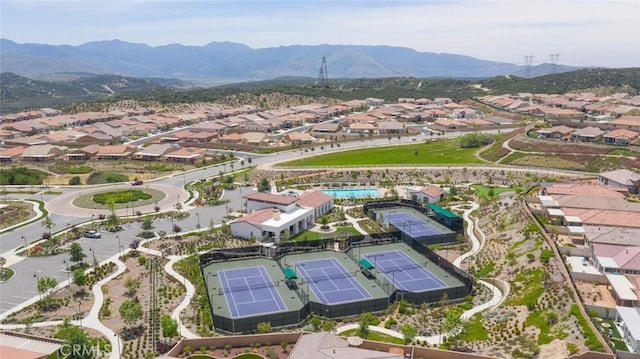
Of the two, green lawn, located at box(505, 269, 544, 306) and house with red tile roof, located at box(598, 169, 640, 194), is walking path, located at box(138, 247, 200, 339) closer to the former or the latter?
green lawn, located at box(505, 269, 544, 306)

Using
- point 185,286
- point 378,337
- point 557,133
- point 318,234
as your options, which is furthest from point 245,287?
point 557,133

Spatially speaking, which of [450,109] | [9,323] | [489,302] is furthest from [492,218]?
[450,109]

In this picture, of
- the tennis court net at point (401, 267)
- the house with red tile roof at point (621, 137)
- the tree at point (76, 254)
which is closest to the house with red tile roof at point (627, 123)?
the house with red tile roof at point (621, 137)

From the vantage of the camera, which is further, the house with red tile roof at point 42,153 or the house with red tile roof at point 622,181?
the house with red tile roof at point 42,153

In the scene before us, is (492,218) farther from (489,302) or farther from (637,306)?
(637,306)

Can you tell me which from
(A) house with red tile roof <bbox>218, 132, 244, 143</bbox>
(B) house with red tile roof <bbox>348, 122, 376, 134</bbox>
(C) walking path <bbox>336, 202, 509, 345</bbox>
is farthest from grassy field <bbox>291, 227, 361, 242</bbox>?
(B) house with red tile roof <bbox>348, 122, 376, 134</bbox>

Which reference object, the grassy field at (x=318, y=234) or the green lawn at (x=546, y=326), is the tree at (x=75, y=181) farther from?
the green lawn at (x=546, y=326)

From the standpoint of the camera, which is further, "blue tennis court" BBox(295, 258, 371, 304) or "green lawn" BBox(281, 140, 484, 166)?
"green lawn" BBox(281, 140, 484, 166)
